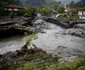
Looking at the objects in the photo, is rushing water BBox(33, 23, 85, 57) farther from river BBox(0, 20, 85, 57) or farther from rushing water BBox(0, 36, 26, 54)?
rushing water BBox(0, 36, 26, 54)

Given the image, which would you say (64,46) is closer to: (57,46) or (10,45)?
(57,46)

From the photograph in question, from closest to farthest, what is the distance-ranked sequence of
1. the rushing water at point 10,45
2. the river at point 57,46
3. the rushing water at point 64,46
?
the rushing water at point 64,46 < the river at point 57,46 < the rushing water at point 10,45

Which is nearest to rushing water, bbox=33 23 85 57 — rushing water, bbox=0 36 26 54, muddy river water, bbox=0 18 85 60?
muddy river water, bbox=0 18 85 60

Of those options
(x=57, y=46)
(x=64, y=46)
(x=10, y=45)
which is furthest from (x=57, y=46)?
(x=10, y=45)

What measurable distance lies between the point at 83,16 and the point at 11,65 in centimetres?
5325

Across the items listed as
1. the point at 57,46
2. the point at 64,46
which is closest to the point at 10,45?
the point at 57,46

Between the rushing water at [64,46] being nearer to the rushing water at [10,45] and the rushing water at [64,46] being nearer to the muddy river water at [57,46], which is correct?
the muddy river water at [57,46]

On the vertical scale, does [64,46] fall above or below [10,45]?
below

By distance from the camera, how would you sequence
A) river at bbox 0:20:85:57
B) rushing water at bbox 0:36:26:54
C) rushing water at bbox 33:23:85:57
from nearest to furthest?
rushing water at bbox 33:23:85:57
river at bbox 0:20:85:57
rushing water at bbox 0:36:26:54

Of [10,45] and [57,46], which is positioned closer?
[57,46]

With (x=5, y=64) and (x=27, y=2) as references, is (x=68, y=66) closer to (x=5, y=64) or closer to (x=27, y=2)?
(x=5, y=64)

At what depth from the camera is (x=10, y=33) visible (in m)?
29.8

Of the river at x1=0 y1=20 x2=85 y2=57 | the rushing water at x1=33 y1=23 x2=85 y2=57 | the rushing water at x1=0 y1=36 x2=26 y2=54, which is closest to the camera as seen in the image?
the rushing water at x1=33 y1=23 x2=85 y2=57

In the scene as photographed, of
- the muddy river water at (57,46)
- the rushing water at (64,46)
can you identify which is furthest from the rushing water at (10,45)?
the rushing water at (64,46)
